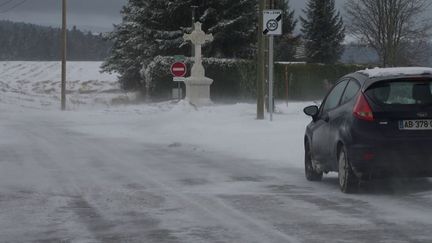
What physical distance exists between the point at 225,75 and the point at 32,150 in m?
30.5

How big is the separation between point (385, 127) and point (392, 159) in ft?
1.28

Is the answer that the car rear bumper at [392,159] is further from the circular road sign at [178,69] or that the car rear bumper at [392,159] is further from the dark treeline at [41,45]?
the dark treeline at [41,45]

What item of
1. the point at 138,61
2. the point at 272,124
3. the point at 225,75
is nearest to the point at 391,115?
the point at 272,124

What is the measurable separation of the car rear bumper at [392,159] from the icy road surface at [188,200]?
0.33m

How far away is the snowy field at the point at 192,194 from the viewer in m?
7.67

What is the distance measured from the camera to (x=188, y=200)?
9820 millimetres

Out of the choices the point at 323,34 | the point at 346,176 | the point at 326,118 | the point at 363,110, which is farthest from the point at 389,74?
the point at 323,34

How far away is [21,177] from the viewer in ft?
40.9

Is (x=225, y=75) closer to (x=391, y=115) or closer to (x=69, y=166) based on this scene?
(x=69, y=166)

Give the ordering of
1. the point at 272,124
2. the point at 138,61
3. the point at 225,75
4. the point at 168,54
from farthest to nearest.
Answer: the point at 138,61 → the point at 168,54 → the point at 225,75 → the point at 272,124

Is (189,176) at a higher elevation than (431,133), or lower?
lower

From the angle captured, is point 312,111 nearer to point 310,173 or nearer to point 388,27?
point 310,173

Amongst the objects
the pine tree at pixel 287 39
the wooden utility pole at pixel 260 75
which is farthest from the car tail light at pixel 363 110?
the pine tree at pixel 287 39

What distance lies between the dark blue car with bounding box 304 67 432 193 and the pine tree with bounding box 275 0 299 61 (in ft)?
204
